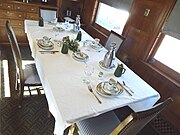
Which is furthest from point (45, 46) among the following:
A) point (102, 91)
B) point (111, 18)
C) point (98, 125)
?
point (111, 18)

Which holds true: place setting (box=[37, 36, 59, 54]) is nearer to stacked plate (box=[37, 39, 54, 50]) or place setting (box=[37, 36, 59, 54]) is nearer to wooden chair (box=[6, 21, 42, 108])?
stacked plate (box=[37, 39, 54, 50])

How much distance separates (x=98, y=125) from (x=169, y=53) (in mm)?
1421

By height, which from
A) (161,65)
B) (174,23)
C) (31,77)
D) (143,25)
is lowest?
(31,77)

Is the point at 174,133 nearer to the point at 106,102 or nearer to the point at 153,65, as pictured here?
the point at 153,65

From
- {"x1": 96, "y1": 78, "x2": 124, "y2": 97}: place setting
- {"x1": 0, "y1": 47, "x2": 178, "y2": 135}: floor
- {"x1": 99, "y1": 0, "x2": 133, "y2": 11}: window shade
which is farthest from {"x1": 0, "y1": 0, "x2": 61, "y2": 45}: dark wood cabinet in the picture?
{"x1": 96, "y1": 78, "x2": 124, "y2": 97}: place setting

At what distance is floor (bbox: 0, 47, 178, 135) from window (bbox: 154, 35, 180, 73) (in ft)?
2.38

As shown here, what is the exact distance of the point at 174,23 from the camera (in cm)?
187

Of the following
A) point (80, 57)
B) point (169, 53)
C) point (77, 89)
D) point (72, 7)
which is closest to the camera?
point (77, 89)

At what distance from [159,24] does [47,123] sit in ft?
6.17

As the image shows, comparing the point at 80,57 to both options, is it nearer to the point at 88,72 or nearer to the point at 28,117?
the point at 88,72

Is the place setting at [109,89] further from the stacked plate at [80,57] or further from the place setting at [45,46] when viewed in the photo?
the place setting at [45,46]

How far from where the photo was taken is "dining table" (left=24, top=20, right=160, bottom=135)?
1.08m

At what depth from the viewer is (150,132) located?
1889 mm

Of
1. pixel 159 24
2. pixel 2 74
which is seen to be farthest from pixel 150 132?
pixel 2 74
